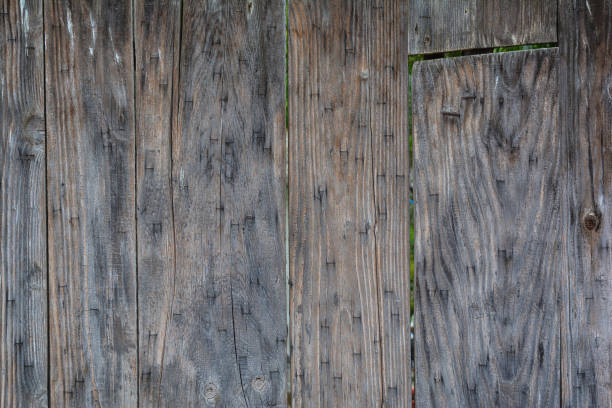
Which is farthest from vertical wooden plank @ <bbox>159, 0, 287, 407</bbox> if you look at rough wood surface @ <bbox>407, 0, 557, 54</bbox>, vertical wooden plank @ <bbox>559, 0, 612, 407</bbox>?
vertical wooden plank @ <bbox>559, 0, 612, 407</bbox>

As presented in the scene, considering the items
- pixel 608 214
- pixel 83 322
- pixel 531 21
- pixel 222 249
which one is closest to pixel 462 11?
pixel 531 21

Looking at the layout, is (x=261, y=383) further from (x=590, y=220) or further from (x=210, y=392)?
(x=590, y=220)

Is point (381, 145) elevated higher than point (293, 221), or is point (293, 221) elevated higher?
point (381, 145)

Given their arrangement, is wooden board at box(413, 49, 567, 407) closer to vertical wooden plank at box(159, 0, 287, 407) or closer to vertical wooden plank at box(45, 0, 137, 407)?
vertical wooden plank at box(159, 0, 287, 407)

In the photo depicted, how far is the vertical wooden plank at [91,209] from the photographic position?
1.29 metres

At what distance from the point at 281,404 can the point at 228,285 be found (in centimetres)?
33

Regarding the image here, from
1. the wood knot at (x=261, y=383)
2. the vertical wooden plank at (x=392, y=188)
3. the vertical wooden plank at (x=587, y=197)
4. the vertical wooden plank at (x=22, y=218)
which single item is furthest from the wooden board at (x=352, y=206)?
the vertical wooden plank at (x=22, y=218)

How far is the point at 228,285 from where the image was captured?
129 cm

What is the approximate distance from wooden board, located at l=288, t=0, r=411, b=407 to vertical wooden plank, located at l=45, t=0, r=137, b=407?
43cm

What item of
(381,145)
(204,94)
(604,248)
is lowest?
(604,248)

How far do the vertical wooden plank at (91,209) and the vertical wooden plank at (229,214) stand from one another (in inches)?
4.9

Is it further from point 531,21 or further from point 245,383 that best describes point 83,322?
point 531,21

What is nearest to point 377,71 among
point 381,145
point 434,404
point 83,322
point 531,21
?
point 381,145

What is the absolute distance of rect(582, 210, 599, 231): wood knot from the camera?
1227 mm
